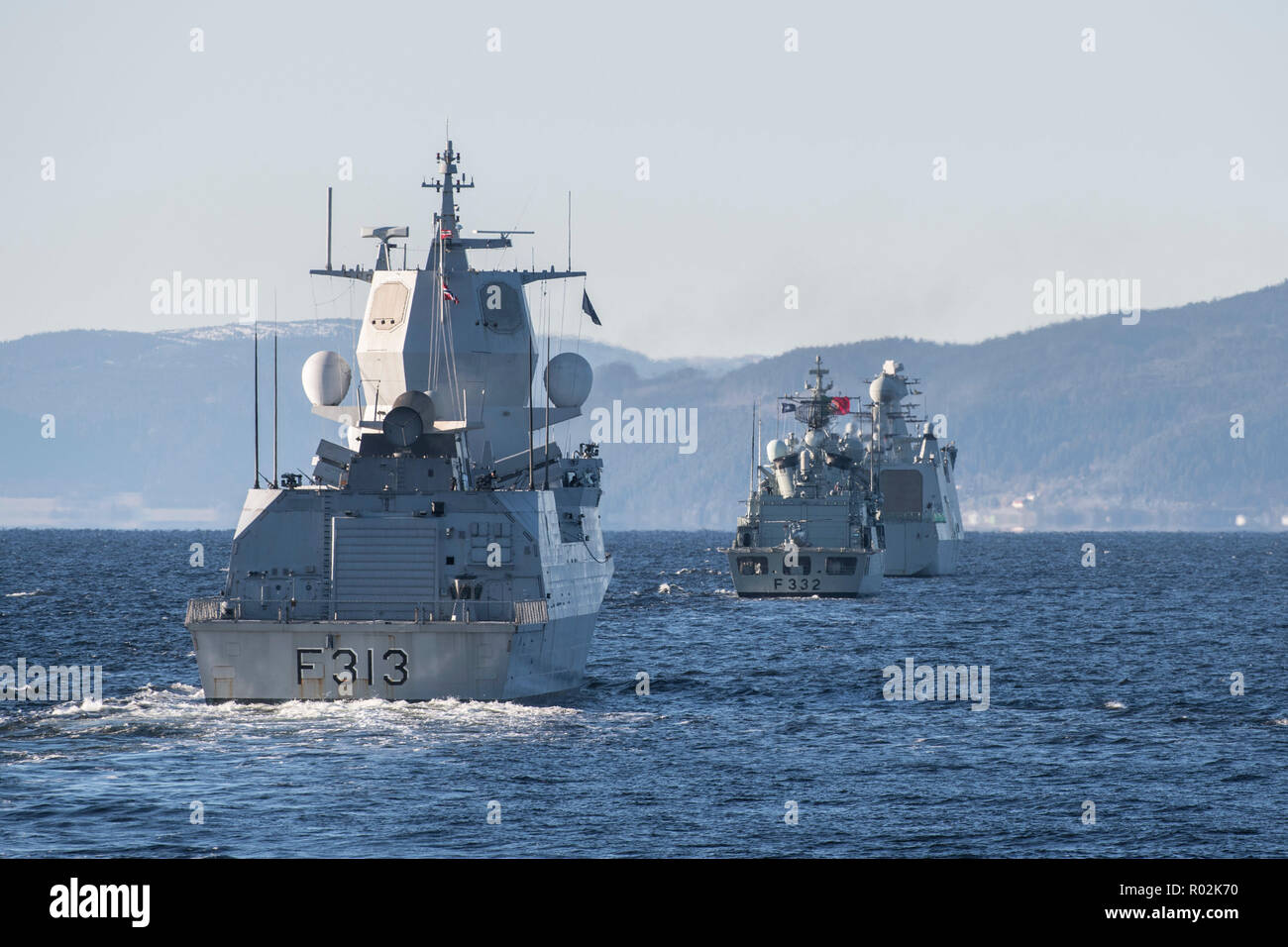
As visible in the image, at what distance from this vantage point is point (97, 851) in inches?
820

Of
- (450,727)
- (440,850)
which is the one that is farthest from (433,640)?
(440,850)

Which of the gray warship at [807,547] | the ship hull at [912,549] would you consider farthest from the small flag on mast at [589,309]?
the ship hull at [912,549]

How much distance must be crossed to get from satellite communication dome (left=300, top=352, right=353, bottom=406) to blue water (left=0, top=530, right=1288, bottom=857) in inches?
301

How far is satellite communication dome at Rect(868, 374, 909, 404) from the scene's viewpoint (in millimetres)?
119231

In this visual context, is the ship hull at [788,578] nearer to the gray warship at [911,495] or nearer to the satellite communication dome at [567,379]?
the gray warship at [911,495]

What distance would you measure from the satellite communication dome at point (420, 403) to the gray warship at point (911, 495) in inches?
2868

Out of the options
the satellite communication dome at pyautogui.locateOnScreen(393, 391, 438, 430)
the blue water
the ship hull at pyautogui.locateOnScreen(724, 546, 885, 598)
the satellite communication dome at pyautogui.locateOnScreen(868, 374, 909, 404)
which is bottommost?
the blue water

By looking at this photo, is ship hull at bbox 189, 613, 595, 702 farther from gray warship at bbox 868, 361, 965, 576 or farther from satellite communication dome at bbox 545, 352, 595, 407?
gray warship at bbox 868, 361, 965, 576

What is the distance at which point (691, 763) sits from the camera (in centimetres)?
2822

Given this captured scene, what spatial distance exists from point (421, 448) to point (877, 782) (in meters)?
12.4

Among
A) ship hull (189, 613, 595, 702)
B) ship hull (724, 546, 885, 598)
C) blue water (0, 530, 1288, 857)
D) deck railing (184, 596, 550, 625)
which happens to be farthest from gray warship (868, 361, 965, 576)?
ship hull (189, 613, 595, 702)

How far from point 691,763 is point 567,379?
16.2 m

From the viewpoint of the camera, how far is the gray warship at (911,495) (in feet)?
357
